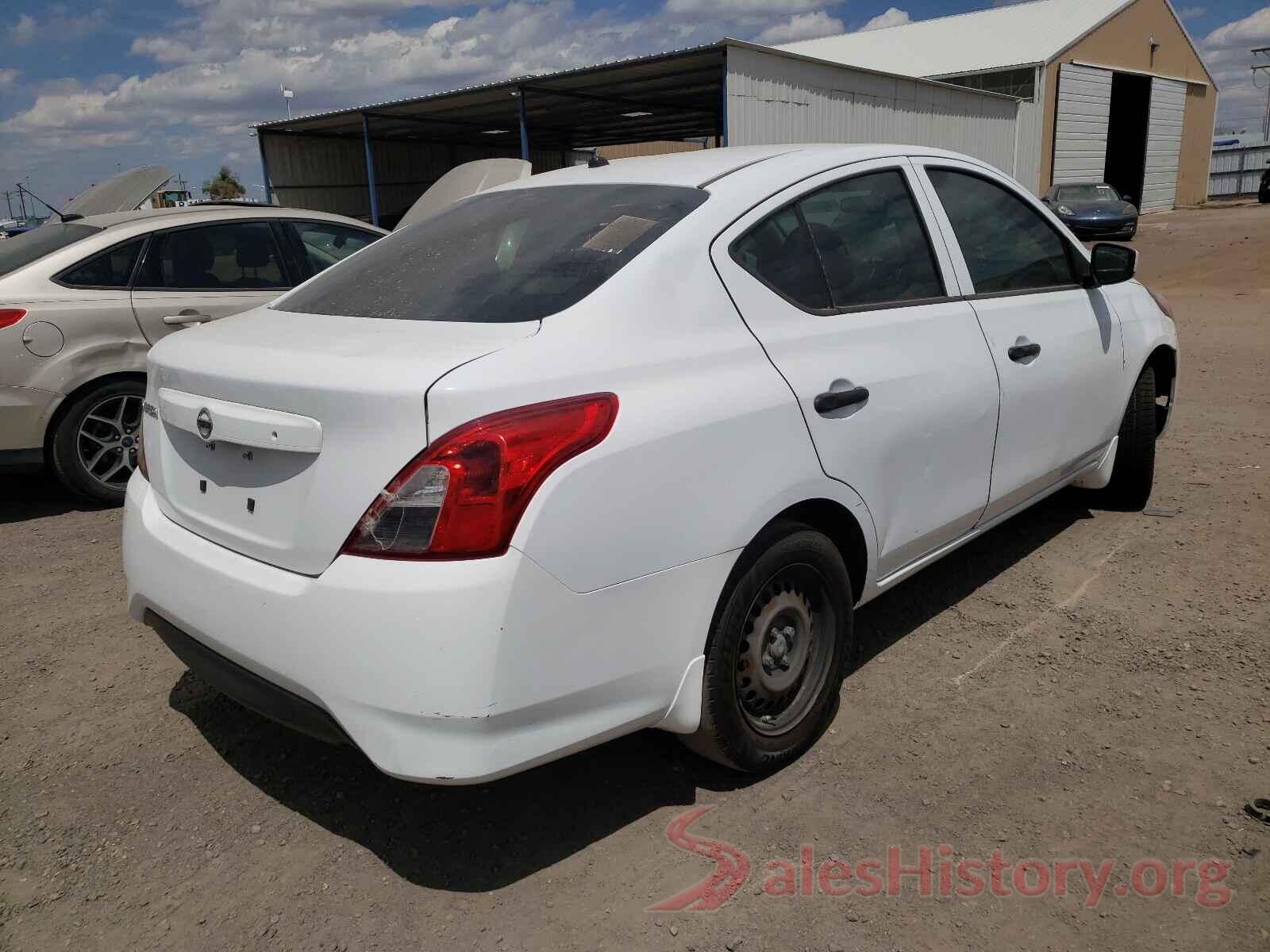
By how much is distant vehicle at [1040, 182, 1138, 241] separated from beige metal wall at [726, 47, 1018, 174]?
2.32 meters

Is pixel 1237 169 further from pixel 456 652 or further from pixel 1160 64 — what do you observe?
pixel 456 652

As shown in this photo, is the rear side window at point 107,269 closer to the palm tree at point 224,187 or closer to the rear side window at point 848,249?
the rear side window at point 848,249

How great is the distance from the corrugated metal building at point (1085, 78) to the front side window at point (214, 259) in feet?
84.2

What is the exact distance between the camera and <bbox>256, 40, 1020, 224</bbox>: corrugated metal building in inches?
589

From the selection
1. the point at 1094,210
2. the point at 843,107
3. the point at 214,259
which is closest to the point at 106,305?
the point at 214,259

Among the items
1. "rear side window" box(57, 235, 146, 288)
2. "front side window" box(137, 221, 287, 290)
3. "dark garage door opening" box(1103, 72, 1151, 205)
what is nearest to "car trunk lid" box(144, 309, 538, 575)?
"rear side window" box(57, 235, 146, 288)

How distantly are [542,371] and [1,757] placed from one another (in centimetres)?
225

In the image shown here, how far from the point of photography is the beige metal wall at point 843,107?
14281mm

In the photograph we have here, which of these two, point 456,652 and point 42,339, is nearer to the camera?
point 456,652

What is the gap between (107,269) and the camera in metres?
5.61

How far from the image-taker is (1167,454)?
586 centimetres

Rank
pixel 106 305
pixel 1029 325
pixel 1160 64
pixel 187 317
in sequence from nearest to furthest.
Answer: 1. pixel 1029 325
2. pixel 106 305
3. pixel 187 317
4. pixel 1160 64

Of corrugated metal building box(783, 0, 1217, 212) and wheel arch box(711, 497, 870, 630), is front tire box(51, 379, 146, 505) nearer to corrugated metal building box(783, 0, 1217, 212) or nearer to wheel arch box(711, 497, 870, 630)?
wheel arch box(711, 497, 870, 630)

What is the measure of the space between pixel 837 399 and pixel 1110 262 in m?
2.04
